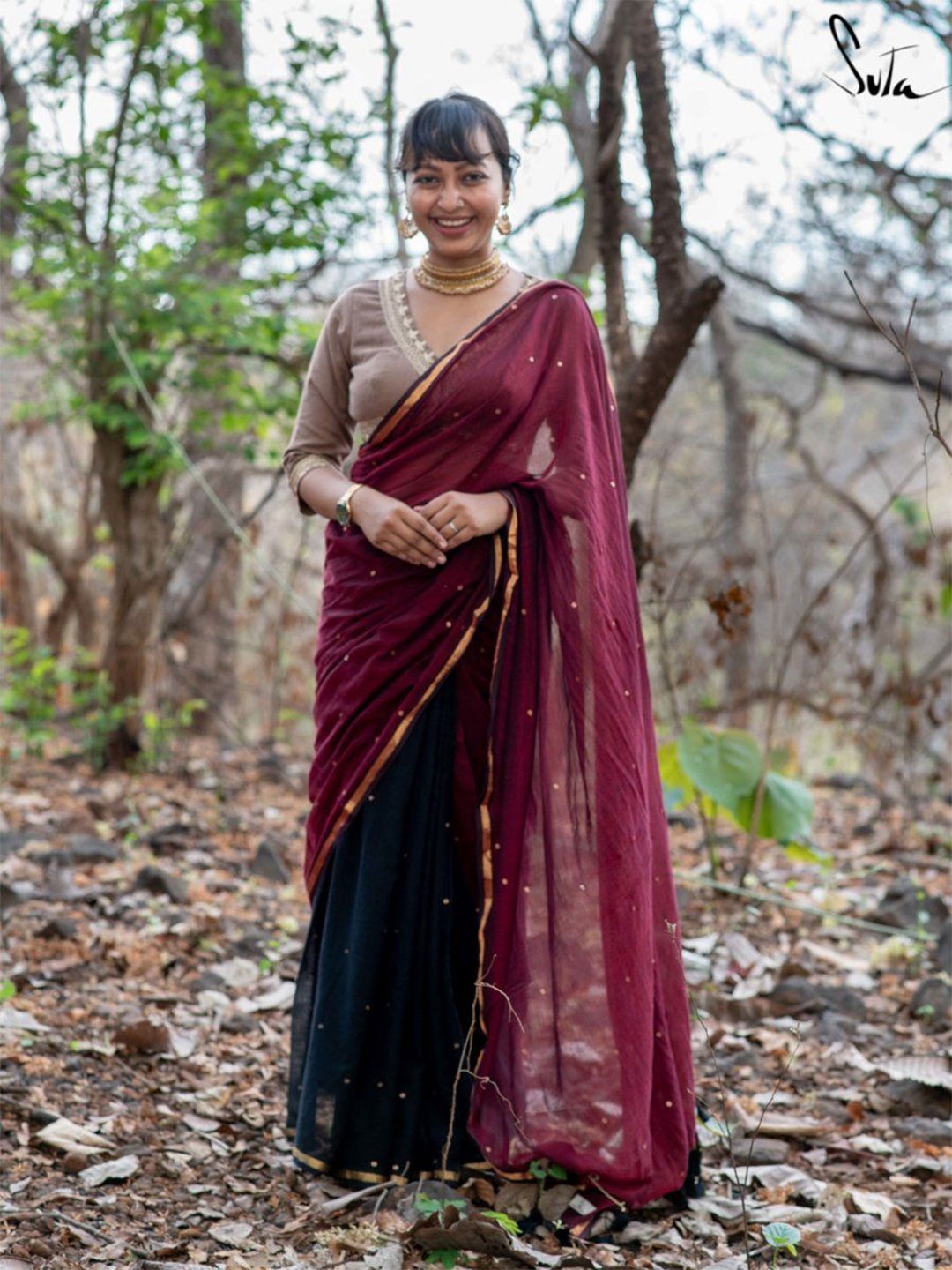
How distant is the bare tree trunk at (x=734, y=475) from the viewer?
678 centimetres

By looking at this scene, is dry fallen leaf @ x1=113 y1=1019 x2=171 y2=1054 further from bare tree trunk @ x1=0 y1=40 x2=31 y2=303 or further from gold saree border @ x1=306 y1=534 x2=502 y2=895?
bare tree trunk @ x1=0 y1=40 x2=31 y2=303

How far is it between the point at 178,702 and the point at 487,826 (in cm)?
457

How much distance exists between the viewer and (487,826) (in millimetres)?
2443

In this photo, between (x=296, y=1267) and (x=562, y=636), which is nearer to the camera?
(x=296, y=1267)

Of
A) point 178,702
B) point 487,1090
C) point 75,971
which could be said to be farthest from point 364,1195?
point 178,702

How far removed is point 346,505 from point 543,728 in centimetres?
53

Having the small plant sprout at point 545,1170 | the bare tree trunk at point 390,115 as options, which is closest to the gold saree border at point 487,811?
the small plant sprout at point 545,1170

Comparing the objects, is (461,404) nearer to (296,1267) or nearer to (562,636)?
(562,636)

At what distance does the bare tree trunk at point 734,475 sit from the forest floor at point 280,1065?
1604 millimetres

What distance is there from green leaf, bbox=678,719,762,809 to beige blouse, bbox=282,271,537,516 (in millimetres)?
1803

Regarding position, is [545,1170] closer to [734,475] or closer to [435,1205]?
[435,1205]

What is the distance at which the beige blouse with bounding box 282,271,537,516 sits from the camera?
98.5 inches

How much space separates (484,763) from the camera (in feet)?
8.25

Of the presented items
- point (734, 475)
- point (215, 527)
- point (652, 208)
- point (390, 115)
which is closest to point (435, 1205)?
point (652, 208)
